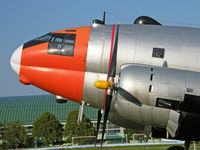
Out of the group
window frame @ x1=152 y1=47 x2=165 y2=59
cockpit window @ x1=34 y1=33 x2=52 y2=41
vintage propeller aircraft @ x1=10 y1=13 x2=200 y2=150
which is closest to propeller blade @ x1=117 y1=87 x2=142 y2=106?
vintage propeller aircraft @ x1=10 y1=13 x2=200 y2=150

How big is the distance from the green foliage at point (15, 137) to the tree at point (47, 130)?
2706 mm

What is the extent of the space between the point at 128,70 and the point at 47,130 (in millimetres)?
53250

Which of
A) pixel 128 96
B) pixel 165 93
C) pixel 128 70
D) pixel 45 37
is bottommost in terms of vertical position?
pixel 128 96

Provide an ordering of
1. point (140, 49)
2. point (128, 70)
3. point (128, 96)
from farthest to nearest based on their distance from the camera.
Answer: point (140, 49), point (128, 70), point (128, 96)

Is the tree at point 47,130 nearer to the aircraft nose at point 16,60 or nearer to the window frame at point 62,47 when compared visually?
the aircraft nose at point 16,60

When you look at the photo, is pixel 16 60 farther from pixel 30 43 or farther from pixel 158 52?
pixel 158 52

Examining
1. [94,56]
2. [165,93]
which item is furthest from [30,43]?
[165,93]

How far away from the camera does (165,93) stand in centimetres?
988

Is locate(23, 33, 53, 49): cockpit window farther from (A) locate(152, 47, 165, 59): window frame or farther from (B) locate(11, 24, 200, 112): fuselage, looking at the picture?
(A) locate(152, 47, 165, 59): window frame

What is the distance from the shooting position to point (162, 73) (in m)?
10.1

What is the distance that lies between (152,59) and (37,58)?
461 centimetres

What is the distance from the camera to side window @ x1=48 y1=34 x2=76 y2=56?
12.0m

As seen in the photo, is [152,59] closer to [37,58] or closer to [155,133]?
[155,133]

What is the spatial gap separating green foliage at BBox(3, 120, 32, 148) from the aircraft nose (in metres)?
49.8
